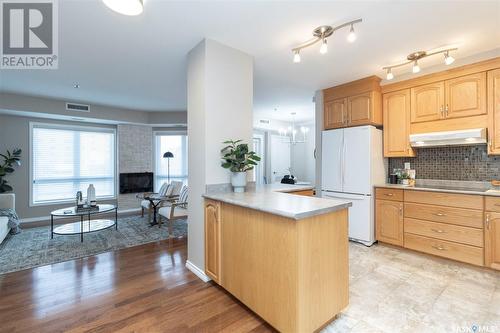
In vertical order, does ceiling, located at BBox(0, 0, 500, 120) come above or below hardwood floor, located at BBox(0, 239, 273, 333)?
above

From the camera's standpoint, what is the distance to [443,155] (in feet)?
11.1

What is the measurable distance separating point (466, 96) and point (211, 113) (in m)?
3.18

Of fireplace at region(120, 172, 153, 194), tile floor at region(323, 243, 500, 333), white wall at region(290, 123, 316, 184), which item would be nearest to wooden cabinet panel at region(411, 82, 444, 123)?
tile floor at region(323, 243, 500, 333)

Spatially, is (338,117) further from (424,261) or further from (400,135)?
(424,261)

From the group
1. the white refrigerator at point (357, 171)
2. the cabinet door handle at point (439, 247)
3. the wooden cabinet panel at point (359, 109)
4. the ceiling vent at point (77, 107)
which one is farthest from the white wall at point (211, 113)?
the ceiling vent at point (77, 107)

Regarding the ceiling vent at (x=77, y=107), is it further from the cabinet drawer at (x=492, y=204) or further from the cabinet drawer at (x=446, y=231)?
the cabinet drawer at (x=492, y=204)

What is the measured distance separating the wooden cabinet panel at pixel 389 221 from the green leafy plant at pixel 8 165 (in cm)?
674

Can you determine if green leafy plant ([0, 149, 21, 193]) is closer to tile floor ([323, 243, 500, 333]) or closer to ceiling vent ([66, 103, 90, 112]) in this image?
ceiling vent ([66, 103, 90, 112])

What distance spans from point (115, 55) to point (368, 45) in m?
3.03

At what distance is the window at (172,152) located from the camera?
653 cm

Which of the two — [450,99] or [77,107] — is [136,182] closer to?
[77,107]

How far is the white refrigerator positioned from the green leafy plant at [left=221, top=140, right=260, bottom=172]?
1.87 meters

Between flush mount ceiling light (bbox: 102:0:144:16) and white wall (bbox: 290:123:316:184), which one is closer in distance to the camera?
flush mount ceiling light (bbox: 102:0:144:16)

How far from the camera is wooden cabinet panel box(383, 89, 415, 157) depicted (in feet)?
11.2
